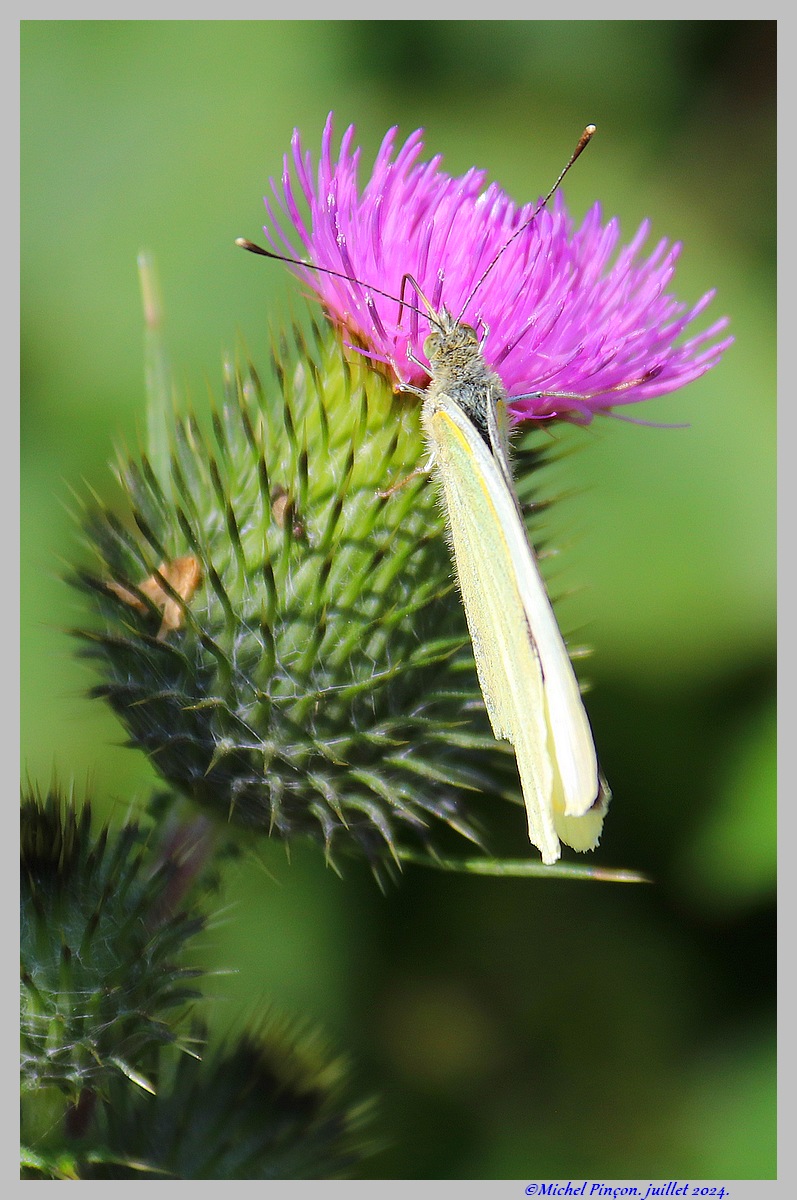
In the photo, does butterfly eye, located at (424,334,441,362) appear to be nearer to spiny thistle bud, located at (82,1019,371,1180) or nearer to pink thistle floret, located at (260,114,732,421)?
pink thistle floret, located at (260,114,732,421)

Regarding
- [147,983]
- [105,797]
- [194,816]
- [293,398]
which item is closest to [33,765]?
[105,797]

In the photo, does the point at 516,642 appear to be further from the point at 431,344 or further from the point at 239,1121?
the point at 239,1121

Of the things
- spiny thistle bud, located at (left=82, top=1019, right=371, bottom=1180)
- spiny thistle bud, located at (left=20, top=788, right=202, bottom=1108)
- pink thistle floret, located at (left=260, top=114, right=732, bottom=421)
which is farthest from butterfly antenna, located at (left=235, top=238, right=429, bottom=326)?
spiny thistle bud, located at (left=82, top=1019, right=371, bottom=1180)

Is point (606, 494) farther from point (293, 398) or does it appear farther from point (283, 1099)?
point (283, 1099)

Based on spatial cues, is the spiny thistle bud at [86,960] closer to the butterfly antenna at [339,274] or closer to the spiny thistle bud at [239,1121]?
the spiny thistle bud at [239,1121]

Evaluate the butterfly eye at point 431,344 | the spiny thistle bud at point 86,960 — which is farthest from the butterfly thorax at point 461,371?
the spiny thistle bud at point 86,960

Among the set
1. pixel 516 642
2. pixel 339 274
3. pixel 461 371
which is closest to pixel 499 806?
pixel 516 642
